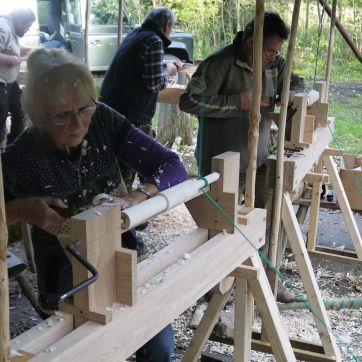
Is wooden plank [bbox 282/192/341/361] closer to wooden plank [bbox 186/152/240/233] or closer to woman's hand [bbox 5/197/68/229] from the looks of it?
wooden plank [bbox 186/152/240/233]

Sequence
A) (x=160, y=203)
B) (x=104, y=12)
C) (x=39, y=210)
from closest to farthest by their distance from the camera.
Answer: (x=160, y=203) < (x=39, y=210) < (x=104, y=12)

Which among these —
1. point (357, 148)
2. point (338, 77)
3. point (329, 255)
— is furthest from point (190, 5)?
point (329, 255)

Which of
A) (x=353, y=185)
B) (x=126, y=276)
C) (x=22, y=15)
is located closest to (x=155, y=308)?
(x=126, y=276)

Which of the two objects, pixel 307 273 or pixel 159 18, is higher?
pixel 159 18

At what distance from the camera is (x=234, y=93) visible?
3.03 metres

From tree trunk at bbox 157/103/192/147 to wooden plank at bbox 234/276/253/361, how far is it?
→ 5080 mm

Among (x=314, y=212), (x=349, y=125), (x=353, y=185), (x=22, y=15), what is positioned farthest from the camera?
(x=349, y=125)

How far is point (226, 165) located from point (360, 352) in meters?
1.87

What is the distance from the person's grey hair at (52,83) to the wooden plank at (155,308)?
1.95 ft

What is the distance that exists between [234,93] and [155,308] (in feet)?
6.34

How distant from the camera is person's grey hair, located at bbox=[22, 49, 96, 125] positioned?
1.57 meters

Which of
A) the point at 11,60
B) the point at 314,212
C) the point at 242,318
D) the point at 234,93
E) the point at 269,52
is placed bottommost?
the point at 314,212

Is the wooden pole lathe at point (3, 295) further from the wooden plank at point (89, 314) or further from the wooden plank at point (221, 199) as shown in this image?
the wooden plank at point (221, 199)

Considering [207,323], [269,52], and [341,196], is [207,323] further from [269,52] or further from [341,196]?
[341,196]
